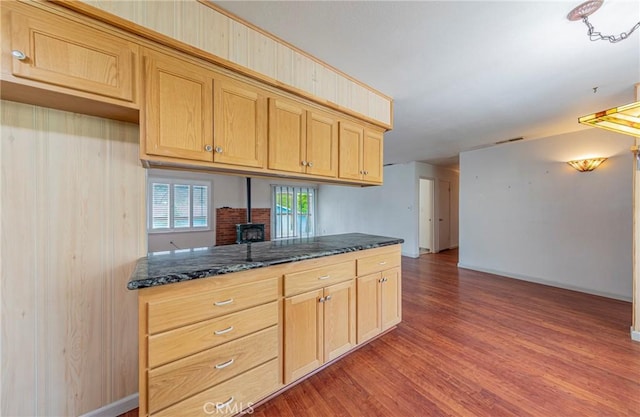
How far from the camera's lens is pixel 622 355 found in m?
2.10

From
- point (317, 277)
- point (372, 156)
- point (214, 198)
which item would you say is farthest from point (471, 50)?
point (214, 198)

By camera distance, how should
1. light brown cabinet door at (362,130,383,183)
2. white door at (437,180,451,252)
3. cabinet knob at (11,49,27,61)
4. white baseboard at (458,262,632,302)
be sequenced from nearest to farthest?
cabinet knob at (11,49,27,61)
light brown cabinet door at (362,130,383,183)
white baseboard at (458,262,632,302)
white door at (437,180,451,252)

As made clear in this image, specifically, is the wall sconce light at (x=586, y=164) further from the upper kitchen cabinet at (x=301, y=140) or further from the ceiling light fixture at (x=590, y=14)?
the upper kitchen cabinet at (x=301, y=140)

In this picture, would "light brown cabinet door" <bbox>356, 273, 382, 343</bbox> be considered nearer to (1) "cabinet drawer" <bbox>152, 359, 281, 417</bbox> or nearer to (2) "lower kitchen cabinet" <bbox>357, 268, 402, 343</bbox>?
(2) "lower kitchen cabinet" <bbox>357, 268, 402, 343</bbox>

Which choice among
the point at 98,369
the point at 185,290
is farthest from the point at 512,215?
the point at 98,369

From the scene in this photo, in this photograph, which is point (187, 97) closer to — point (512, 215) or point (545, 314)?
point (545, 314)

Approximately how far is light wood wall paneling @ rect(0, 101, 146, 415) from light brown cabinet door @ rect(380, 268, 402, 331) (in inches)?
77.3

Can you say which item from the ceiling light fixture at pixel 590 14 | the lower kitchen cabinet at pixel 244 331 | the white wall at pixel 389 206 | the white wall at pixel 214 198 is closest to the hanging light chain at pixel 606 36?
the ceiling light fixture at pixel 590 14

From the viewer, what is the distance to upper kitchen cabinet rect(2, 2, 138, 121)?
3.37 feet

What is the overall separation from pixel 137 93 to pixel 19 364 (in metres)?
1.52

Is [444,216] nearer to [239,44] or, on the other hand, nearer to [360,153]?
[360,153]

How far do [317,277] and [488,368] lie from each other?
1.54 meters

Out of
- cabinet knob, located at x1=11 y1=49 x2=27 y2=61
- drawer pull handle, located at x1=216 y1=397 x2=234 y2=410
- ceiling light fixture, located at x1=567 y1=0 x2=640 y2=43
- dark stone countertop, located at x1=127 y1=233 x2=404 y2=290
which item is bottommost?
drawer pull handle, located at x1=216 y1=397 x2=234 y2=410

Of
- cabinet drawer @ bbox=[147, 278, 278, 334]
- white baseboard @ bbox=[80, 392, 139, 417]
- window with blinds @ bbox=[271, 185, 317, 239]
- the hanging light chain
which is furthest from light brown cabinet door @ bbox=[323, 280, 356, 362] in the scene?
window with blinds @ bbox=[271, 185, 317, 239]
